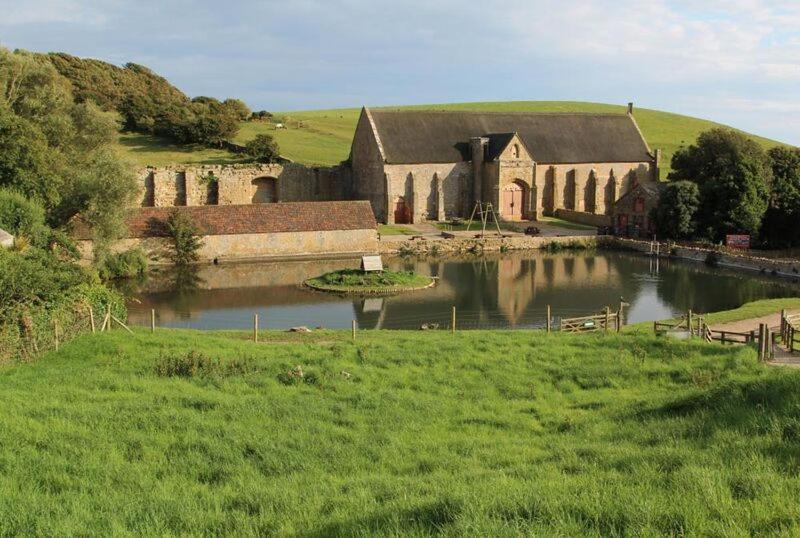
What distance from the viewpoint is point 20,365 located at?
49.1 ft

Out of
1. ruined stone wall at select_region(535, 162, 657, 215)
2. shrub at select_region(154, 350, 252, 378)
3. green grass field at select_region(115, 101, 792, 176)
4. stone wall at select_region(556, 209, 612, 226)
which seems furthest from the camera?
green grass field at select_region(115, 101, 792, 176)

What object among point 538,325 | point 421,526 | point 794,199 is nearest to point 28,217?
point 538,325

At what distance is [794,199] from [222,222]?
105 ft

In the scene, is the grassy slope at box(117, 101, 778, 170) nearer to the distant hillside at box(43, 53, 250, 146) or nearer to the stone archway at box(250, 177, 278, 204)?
the distant hillside at box(43, 53, 250, 146)

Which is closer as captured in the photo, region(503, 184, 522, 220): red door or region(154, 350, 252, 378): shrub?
region(154, 350, 252, 378): shrub

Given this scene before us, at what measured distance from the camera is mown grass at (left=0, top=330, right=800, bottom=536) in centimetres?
639

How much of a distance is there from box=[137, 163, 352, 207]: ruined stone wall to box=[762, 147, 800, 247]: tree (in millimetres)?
28033

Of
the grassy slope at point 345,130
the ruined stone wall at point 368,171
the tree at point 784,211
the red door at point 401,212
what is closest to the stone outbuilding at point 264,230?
the ruined stone wall at point 368,171

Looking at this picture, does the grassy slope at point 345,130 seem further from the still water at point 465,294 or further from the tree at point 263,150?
the still water at point 465,294

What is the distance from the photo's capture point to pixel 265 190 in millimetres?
53250

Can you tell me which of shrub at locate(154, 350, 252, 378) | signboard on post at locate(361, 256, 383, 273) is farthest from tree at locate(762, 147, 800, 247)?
shrub at locate(154, 350, 252, 378)

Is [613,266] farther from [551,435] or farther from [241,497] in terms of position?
[241,497]

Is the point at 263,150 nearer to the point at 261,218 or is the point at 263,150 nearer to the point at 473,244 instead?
the point at 261,218

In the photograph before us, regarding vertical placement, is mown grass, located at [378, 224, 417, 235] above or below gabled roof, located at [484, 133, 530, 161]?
below
